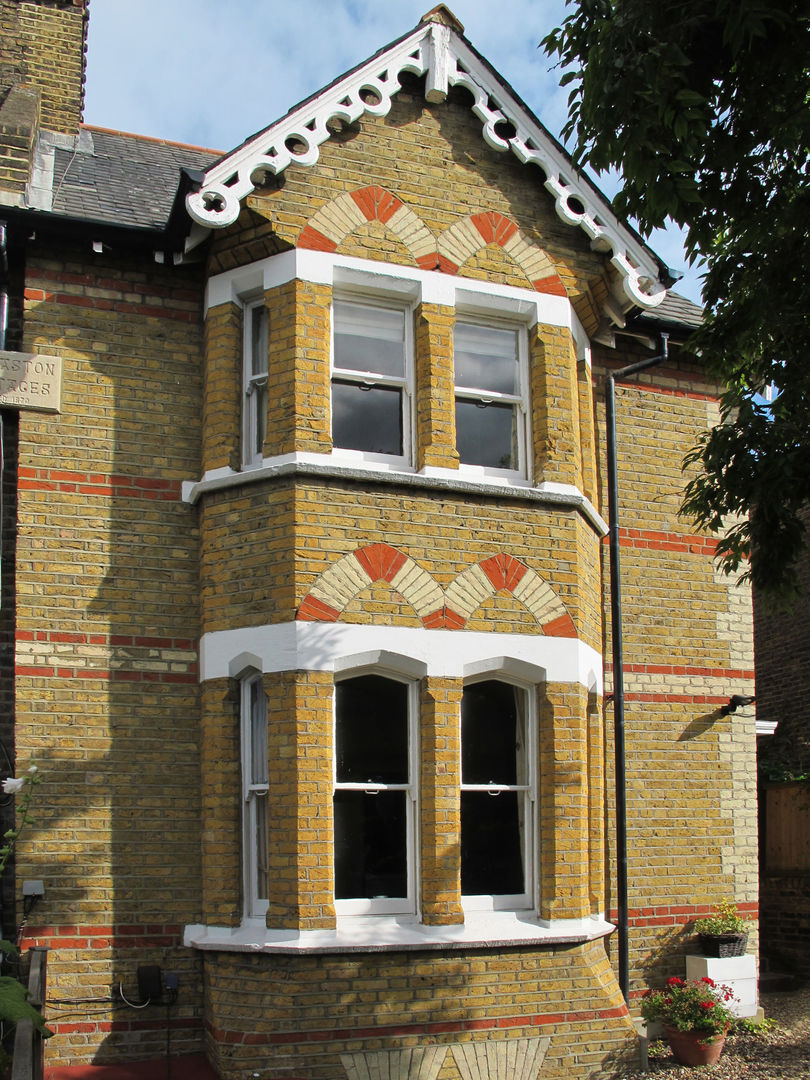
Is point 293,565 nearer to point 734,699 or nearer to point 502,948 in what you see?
point 502,948

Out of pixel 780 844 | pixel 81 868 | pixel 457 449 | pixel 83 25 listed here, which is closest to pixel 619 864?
pixel 457 449

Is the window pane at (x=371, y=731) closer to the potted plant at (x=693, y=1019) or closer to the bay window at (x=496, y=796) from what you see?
the bay window at (x=496, y=796)

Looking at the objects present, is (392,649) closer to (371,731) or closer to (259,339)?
(371,731)

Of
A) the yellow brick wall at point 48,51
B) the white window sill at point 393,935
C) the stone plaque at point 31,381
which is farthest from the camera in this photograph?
the yellow brick wall at point 48,51

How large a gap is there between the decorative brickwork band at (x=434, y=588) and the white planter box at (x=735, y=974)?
11.4ft

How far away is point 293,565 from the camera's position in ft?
29.7

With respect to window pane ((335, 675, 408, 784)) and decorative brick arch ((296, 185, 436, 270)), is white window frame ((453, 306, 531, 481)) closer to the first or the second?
decorative brick arch ((296, 185, 436, 270))

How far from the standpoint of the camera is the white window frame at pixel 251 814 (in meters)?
9.12

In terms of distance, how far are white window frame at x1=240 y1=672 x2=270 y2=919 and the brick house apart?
0.03 meters

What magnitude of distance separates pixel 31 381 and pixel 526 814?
5488mm

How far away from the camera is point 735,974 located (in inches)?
424

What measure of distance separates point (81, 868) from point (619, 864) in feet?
15.9

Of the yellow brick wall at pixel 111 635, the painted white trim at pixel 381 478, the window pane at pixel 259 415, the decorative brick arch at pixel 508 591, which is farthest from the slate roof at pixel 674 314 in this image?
the yellow brick wall at pixel 111 635

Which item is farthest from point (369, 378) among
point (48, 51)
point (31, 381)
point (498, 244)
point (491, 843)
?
point (48, 51)
